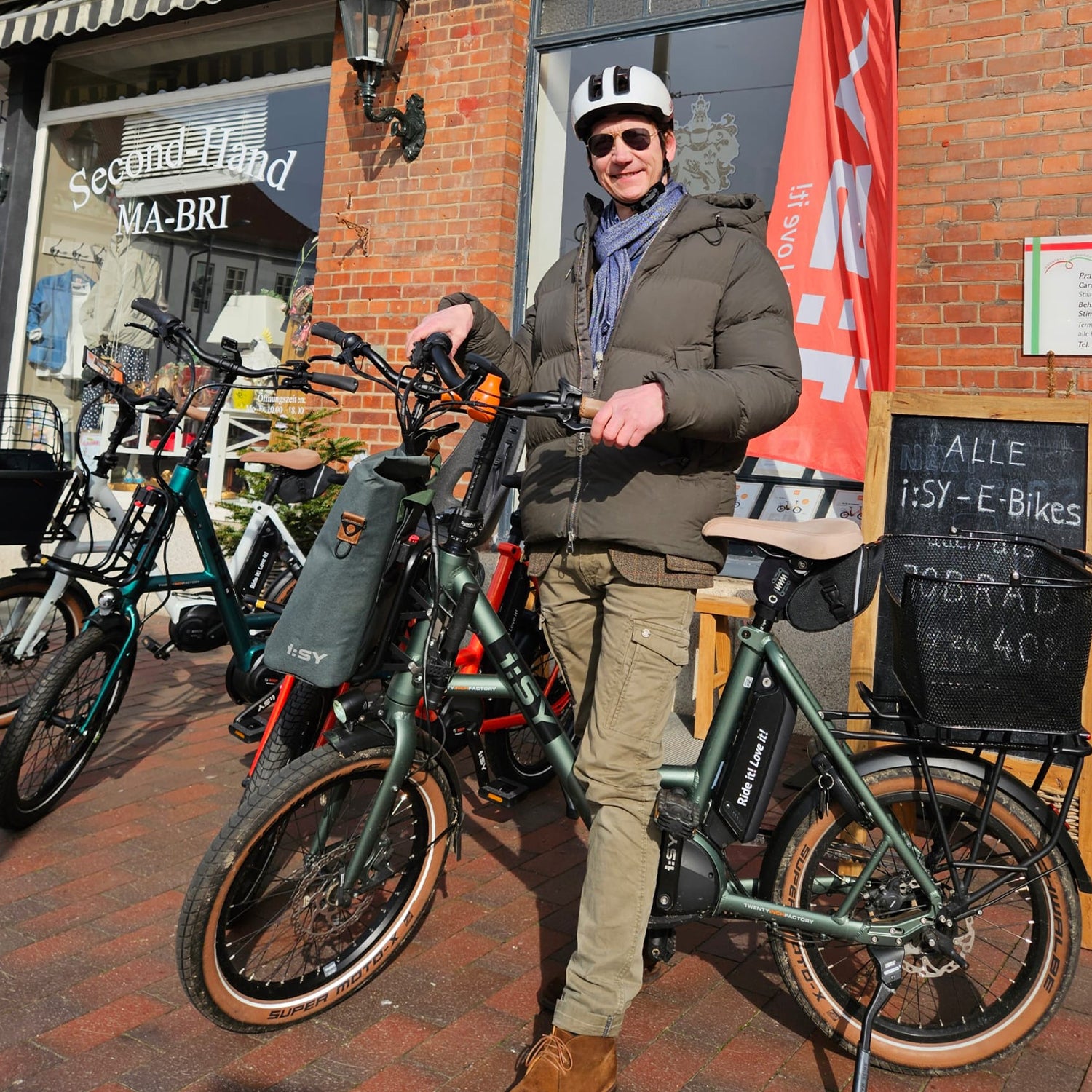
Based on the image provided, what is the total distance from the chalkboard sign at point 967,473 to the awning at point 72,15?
5542 millimetres

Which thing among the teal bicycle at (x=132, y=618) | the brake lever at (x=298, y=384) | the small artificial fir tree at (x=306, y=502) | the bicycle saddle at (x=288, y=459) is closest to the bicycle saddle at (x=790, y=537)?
the teal bicycle at (x=132, y=618)

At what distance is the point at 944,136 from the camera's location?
16.0 ft

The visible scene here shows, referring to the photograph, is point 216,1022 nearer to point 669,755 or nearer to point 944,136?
point 669,755

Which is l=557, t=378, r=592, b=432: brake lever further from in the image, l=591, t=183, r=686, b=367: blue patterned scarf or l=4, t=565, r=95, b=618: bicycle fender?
l=4, t=565, r=95, b=618: bicycle fender

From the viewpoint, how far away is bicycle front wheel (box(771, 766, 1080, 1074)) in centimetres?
238

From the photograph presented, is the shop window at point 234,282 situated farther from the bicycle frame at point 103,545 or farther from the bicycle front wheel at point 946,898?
the bicycle front wheel at point 946,898

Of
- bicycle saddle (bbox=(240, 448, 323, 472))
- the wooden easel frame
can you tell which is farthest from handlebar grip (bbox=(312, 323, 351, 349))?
the wooden easel frame

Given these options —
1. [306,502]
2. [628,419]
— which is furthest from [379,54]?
[628,419]

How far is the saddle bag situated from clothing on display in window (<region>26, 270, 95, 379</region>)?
7450mm

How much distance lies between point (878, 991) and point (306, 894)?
1352 millimetres

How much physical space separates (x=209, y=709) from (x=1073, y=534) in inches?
154

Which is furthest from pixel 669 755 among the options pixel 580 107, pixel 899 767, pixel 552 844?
pixel 580 107

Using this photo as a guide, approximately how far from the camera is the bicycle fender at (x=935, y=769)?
2.37m

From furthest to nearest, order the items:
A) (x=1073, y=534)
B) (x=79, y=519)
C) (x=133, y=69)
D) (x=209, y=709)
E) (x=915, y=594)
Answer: (x=133, y=69)
(x=209, y=709)
(x=79, y=519)
(x=1073, y=534)
(x=915, y=594)
